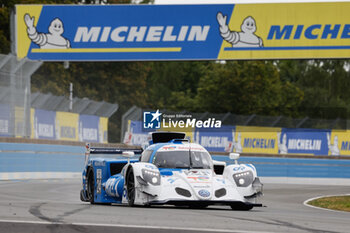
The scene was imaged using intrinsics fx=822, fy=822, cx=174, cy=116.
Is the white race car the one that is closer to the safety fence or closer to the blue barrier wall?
the blue barrier wall

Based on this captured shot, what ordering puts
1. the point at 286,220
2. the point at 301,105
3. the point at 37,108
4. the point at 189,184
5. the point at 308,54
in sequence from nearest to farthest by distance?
the point at 286,220, the point at 189,184, the point at 37,108, the point at 308,54, the point at 301,105

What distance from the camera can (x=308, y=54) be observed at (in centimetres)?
3575

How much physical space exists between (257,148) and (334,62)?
157 feet

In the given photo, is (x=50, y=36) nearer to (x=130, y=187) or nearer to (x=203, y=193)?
(x=130, y=187)

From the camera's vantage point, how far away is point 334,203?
1897cm

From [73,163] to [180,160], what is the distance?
57.1ft

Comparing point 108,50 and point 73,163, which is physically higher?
point 108,50

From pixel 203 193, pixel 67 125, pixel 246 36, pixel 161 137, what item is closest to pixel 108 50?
pixel 246 36

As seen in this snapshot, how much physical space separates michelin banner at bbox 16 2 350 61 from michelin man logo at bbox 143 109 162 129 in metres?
2.57

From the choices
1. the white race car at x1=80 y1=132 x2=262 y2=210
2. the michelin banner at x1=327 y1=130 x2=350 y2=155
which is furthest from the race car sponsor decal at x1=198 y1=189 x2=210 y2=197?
the michelin banner at x1=327 y1=130 x2=350 y2=155

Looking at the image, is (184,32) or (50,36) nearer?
(184,32)

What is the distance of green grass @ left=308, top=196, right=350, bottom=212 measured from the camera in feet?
57.7

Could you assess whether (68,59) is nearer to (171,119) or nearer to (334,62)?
(171,119)

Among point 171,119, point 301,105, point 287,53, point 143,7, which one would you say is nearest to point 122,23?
point 143,7
